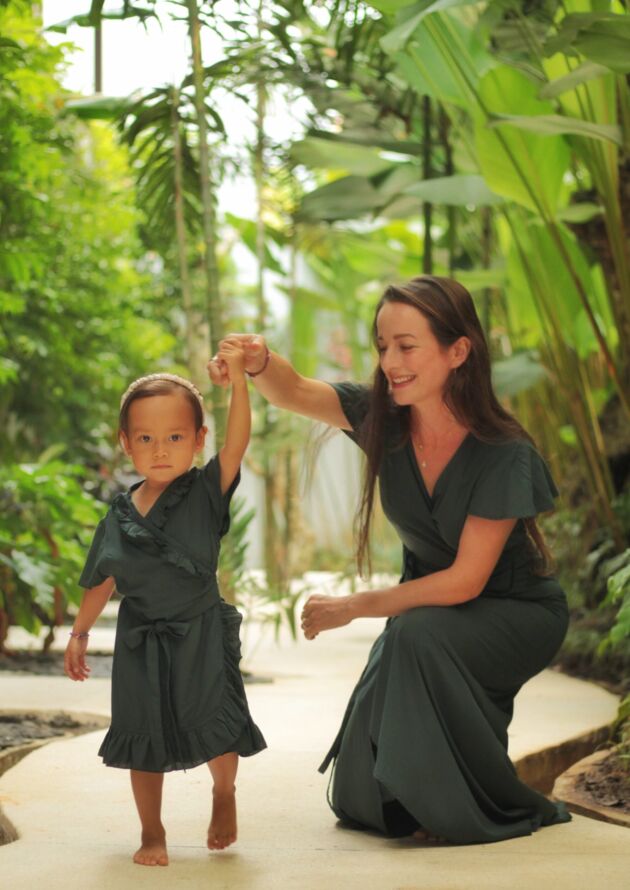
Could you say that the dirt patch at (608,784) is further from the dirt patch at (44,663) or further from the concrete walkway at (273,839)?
the dirt patch at (44,663)

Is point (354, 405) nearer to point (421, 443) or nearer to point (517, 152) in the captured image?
point (421, 443)

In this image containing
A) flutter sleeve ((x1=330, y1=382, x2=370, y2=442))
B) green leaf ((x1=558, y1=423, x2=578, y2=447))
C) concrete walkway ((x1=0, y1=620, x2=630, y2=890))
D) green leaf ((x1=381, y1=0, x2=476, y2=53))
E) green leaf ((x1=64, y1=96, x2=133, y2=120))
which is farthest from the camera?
green leaf ((x1=558, y1=423, x2=578, y2=447))

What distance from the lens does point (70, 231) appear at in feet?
23.1

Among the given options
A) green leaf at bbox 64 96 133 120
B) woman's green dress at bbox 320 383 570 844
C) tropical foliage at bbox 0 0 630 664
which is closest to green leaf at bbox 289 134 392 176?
tropical foliage at bbox 0 0 630 664

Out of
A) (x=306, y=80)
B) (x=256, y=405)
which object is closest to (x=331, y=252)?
(x=256, y=405)

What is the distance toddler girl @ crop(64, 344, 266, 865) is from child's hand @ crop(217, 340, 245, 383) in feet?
0.11

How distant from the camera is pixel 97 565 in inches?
89.1

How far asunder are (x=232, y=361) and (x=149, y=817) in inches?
33.0

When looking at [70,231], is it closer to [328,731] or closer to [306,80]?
[306,80]

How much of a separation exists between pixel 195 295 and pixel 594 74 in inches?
269

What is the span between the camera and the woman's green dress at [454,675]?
239 cm

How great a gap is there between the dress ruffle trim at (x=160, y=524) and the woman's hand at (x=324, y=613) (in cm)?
23

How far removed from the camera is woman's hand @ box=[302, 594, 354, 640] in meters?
2.40

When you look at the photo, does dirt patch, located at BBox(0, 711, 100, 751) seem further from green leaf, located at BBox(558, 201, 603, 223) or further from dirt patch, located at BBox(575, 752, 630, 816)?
green leaf, located at BBox(558, 201, 603, 223)
